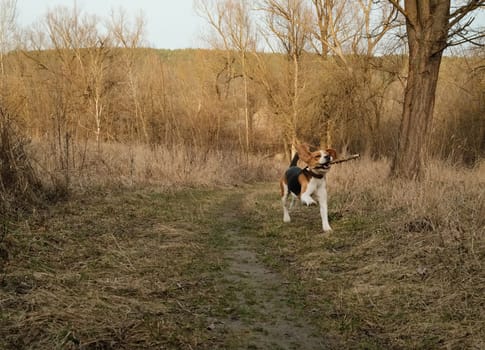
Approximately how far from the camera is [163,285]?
4008 millimetres

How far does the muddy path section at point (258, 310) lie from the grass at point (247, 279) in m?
0.02

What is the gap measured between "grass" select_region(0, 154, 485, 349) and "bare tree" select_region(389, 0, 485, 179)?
2237mm

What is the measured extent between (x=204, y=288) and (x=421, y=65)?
7608mm

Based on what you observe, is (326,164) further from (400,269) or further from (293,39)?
(293,39)

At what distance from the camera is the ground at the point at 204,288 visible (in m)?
2.87

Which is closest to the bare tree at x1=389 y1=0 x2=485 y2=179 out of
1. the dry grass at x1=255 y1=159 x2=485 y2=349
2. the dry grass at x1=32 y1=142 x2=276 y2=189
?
the dry grass at x1=255 y1=159 x2=485 y2=349

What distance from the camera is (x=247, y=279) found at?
4520 millimetres

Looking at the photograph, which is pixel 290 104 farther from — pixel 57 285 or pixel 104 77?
pixel 57 285

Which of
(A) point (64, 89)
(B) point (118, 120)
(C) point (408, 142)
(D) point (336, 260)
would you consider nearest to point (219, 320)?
(D) point (336, 260)

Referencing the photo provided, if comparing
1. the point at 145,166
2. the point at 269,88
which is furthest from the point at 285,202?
the point at 269,88

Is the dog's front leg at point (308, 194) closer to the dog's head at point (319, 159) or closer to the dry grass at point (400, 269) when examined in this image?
the dog's head at point (319, 159)

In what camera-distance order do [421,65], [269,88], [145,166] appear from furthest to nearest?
[269,88] → [145,166] → [421,65]

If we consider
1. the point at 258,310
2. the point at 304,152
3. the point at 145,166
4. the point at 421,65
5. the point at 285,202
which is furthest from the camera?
the point at 145,166

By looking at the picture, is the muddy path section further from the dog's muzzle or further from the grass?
the dog's muzzle
